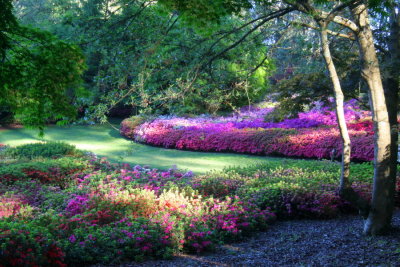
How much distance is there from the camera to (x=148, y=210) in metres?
5.76

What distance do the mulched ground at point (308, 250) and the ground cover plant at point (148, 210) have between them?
0.68ft

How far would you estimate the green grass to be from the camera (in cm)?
1146

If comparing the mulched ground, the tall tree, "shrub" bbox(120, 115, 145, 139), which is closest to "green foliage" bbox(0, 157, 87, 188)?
the mulched ground

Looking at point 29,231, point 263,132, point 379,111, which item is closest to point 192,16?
point 379,111

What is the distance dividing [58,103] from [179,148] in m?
10.7

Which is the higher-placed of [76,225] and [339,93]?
[339,93]

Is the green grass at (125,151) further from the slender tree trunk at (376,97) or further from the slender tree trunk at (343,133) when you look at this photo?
the slender tree trunk at (376,97)

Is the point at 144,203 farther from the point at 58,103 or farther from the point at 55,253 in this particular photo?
the point at 58,103

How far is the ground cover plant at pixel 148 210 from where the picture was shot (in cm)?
409

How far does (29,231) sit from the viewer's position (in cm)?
399

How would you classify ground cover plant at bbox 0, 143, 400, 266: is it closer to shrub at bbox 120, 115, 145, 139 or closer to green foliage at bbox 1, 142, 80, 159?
green foliage at bbox 1, 142, 80, 159

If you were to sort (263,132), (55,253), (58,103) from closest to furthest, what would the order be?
1. (58,103)
2. (55,253)
3. (263,132)

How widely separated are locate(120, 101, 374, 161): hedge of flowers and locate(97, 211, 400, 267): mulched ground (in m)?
5.06

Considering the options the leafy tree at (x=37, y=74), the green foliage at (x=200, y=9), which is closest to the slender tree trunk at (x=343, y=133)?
the green foliage at (x=200, y=9)
